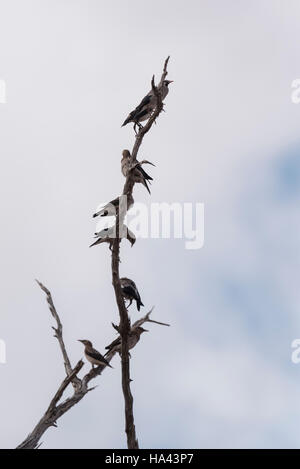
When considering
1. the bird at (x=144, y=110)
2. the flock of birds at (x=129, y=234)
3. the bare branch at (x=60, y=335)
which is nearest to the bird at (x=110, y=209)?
the flock of birds at (x=129, y=234)

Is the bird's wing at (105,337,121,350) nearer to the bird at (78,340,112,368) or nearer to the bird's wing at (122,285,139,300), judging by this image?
the bird at (78,340,112,368)

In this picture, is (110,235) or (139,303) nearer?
(110,235)

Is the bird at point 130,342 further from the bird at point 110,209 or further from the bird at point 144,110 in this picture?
the bird at point 144,110

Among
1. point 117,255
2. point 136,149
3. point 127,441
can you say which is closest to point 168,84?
point 136,149

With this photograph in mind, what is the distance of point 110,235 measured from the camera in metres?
13.4

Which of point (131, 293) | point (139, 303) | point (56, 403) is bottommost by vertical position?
point (56, 403)

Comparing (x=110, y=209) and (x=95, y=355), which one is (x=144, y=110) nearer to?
(x=110, y=209)

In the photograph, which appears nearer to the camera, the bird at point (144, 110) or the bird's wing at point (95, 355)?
the bird's wing at point (95, 355)

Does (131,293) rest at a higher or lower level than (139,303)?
higher

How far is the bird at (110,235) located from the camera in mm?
12984

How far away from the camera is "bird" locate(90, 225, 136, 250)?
42.6 ft

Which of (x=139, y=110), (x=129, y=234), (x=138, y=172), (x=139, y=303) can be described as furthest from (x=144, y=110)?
(x=129, y=234)

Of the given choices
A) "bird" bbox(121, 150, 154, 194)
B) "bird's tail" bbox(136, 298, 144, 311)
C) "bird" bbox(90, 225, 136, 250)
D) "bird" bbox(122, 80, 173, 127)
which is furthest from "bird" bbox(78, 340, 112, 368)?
"bird" bbox(122, 80, 173, 127)
